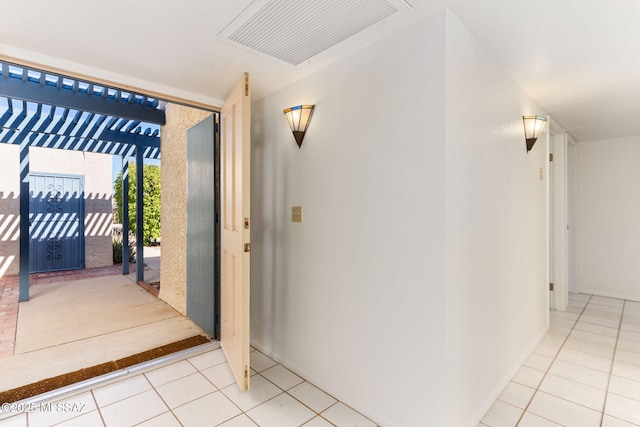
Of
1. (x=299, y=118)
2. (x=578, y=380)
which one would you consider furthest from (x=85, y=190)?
(x=578, y=380)

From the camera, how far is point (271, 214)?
278 centimetres

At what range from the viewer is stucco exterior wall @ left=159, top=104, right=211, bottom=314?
13.3 ft

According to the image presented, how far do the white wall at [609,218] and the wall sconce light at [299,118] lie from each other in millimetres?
4811

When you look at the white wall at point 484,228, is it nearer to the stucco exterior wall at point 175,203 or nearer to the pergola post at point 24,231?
the stucco exterior wall at point 175,203

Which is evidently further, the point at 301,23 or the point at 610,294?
the point at 610,294

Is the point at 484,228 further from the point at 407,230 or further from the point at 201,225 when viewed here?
the point at 201,225

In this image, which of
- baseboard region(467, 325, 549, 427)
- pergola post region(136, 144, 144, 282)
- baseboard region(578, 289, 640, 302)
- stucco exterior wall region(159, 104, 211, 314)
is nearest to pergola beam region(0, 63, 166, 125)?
stucco exterior wall region(159, 104, 211, 314)

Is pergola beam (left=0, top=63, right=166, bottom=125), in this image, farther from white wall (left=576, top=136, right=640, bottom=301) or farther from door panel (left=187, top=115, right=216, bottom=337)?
white wall (left=576, top=136, right=640, bottom=301)

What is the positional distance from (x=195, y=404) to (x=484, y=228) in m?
2.25

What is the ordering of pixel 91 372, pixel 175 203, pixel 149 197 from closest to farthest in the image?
1. pixel 91 372
2. pixel 175 203
3. pixel 149 197

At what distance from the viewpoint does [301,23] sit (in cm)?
172

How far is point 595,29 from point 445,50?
37.3 inches

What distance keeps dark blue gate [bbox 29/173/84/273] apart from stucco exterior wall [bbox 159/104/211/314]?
383 centimetres

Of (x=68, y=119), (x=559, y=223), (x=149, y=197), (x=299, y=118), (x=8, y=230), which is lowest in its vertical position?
(x=8, y=230)
